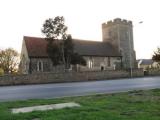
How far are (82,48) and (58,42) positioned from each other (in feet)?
52.6

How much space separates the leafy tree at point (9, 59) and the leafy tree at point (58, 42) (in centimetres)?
3300

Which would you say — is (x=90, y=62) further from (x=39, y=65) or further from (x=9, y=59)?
(x=9, y=59)

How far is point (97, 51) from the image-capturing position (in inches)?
2488

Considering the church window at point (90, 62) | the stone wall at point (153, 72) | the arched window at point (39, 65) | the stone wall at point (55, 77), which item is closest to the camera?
the stone wall at point (55, 77)

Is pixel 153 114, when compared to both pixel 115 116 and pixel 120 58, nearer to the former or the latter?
pixel 115 116

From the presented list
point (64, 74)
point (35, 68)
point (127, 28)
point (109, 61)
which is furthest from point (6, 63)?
point (64, 74)

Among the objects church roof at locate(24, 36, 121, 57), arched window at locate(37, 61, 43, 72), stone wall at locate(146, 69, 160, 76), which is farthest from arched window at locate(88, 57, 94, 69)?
stone wall at locate(146, 69, 160, 76)

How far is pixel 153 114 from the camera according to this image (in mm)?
7387

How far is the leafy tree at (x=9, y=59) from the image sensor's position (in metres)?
75.2

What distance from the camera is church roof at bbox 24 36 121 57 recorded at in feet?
180

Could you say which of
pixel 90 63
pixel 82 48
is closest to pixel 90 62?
pixel 90 63

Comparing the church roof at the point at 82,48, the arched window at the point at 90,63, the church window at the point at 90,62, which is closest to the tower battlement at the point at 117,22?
the church roof at the point at 82,48

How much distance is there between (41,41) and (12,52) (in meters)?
22.9

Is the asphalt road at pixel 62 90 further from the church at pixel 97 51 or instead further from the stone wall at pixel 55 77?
the church at pixel 97 51
